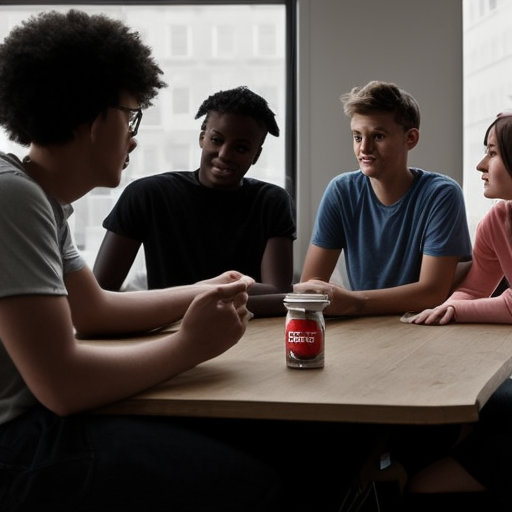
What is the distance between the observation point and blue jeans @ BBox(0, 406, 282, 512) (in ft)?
3.97

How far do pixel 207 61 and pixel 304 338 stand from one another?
10.0 feet

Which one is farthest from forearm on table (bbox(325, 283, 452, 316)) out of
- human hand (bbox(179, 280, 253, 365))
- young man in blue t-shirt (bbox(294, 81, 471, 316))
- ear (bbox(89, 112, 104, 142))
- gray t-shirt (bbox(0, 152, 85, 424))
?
gray t-shirt (bbox(0, 152, 85, 424))

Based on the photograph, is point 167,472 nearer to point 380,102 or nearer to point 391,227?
point 391,227

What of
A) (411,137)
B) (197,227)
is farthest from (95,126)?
(411,137)

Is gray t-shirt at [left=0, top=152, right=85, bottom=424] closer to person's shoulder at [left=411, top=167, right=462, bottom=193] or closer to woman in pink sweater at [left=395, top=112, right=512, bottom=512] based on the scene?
woman in pink sweater at [left=395, top=112, right=512, bottom=512]

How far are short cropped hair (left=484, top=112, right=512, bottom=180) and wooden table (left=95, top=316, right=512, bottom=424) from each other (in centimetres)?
73

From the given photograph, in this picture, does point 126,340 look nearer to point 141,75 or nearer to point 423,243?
point 141,75

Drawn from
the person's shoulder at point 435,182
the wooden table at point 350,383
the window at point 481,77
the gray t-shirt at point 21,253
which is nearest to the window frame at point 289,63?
the window at point 481,77

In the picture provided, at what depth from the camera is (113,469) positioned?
1.21 m

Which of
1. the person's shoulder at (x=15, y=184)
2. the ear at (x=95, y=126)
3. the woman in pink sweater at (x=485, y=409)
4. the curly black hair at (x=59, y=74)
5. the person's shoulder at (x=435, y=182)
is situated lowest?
the woman in pink sweater at (x=485, y=409)

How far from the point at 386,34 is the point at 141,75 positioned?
2.83 m

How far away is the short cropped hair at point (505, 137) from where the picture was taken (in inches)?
96.2

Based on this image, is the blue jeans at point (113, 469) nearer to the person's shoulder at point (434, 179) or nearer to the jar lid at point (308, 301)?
the jar lid at point (308, 301)

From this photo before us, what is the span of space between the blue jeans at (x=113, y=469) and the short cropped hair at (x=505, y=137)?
1513mm
